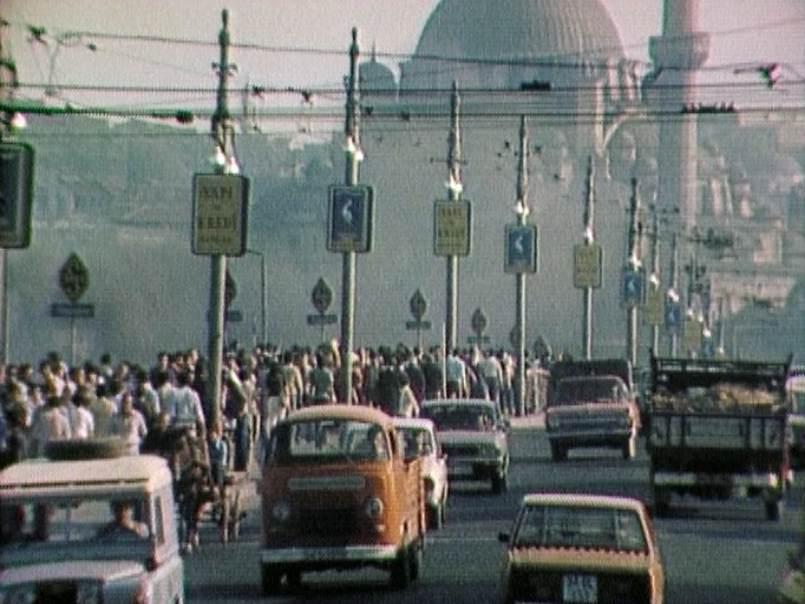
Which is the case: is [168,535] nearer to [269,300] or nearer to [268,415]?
[268,415]

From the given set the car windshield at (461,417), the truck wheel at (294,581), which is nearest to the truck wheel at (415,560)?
the truck wheel at (294,581)

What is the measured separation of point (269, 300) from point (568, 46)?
37888 mm

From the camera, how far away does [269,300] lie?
152 metres

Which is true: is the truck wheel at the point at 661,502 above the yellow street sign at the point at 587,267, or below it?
below

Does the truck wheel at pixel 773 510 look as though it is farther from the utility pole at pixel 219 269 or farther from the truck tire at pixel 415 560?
the truck tire at pixel 415 560

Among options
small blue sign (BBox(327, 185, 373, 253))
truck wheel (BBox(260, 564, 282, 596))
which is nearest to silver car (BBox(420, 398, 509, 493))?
small blue sign (BBox(327, 185, 373, 253))

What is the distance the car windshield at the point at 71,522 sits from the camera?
2000cm

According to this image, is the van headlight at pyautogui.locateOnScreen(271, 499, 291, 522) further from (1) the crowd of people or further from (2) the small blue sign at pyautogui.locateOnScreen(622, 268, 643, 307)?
(2) the small blue sign at pyautogui.locateOnScreen(622, 268, 643, 307)

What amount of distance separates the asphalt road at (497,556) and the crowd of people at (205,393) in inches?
58.6

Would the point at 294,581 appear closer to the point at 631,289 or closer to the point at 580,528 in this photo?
the point at 580,528

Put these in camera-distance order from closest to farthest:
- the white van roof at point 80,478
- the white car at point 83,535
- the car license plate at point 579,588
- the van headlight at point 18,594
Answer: the van headlight at point 18,594 → the white car at point 83,535 → the white van roof at point 80,478 → the car license plate at point 579,588

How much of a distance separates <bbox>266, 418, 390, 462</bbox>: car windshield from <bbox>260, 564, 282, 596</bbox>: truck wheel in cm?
100

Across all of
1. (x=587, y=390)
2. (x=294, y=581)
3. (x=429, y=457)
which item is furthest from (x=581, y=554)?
(x=587, y=390)

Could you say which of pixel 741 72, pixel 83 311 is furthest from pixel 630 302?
pixel 83 311
